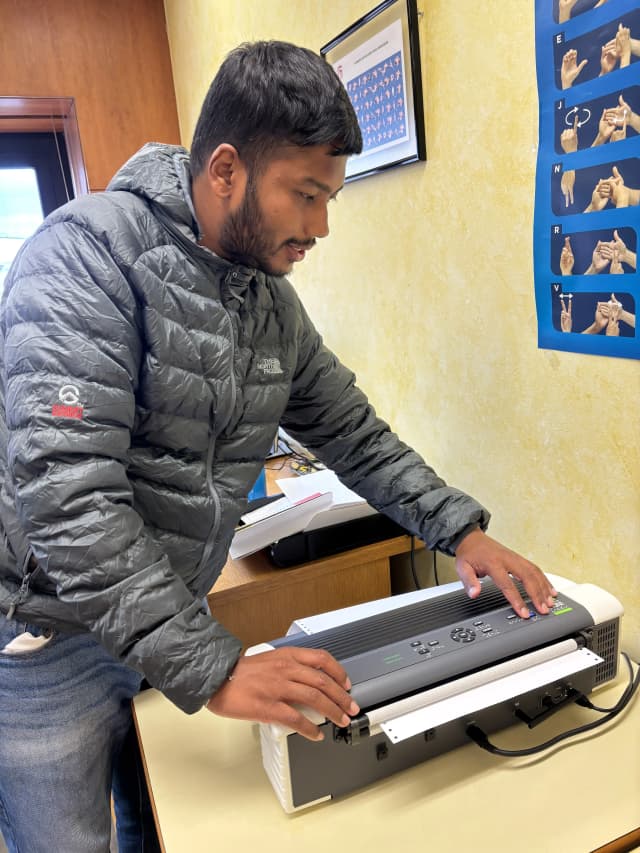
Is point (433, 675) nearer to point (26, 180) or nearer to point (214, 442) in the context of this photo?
point (214, 442)

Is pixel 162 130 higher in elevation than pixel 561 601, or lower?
higher

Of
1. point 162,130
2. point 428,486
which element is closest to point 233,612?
point 428,486

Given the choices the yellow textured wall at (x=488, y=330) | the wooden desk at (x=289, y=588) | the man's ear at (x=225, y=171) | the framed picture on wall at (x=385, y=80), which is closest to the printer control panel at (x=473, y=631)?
the yellow textured wall at (x=488, y=330)

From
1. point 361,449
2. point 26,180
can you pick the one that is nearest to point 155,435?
point 361,449

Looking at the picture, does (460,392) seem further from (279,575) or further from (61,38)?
(61,38)

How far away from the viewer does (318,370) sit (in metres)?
1.12

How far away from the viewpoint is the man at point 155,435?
2.26ft

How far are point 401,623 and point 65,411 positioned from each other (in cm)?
55

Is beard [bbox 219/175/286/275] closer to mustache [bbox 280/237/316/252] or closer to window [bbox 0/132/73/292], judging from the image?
mustache [bbox 280/237/316/252]

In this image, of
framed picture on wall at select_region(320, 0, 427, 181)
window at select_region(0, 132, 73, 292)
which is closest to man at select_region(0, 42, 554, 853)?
framed picture on wall at select_region(320, 0, 427, 181)

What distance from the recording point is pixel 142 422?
0.83m

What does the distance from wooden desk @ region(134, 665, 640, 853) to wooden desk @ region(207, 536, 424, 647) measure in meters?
0.39

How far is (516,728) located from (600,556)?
33cm

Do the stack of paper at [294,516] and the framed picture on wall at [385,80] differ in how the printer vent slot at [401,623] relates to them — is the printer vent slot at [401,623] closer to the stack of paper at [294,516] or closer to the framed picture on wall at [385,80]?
the stack of paper at [294,516]
